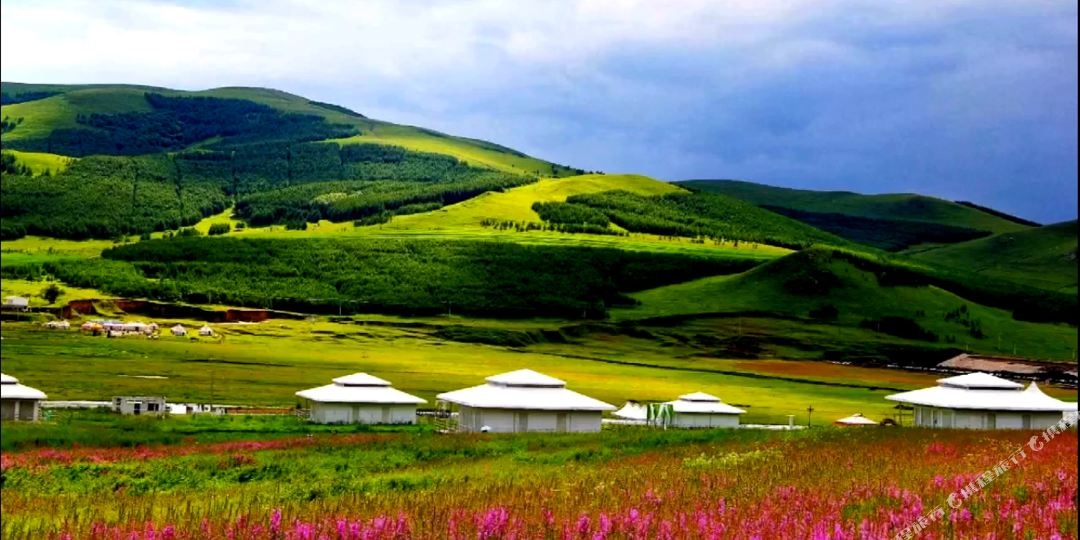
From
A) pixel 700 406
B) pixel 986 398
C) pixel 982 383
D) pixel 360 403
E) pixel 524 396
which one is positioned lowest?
pixel 700 406

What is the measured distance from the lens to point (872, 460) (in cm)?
1458

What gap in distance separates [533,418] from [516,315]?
8117cm

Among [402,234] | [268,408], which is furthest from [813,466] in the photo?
[402,234]

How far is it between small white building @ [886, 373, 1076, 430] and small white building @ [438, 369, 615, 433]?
1396cm

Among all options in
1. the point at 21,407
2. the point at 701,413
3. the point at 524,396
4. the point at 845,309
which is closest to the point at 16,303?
the point at 21,407

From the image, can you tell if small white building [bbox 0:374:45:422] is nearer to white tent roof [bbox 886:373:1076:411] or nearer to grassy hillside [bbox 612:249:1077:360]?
white tent roof [bbox 886:373:1076:411]

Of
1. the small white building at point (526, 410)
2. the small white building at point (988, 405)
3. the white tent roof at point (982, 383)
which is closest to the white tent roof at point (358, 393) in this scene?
the small white building at point (526, 410)

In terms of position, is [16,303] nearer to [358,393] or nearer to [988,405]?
[358,393]

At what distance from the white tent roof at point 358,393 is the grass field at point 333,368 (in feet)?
29.4

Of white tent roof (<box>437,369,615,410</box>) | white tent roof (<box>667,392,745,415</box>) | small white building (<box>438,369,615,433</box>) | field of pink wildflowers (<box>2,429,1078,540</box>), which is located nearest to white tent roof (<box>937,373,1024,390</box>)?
white tent roof (<box>667,392,745,415</box>)

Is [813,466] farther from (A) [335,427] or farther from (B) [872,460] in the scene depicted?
(A) [335,427]

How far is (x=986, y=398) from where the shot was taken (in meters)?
50.9

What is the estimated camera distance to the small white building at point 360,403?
54.1 metres

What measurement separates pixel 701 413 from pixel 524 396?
9.89 meters
